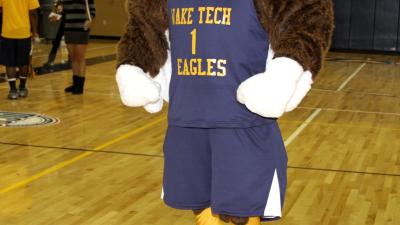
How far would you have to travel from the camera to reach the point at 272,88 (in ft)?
7.20

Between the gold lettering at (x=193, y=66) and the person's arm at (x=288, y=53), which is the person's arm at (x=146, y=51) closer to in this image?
the gold lettering at (x=193, y=66)

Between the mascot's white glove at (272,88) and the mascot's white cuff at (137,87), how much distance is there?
366 mm

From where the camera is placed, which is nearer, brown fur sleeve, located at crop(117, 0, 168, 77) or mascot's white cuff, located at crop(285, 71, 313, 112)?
mascot's white cuff, located at crop(285, 71, 313, 112)

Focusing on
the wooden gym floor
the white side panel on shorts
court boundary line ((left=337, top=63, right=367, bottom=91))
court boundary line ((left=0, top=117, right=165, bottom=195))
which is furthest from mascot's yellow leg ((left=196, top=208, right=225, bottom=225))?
court boundary line ((left=337, top=63, right=367, bottom=91))

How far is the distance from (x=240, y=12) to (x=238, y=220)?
730 millimetres

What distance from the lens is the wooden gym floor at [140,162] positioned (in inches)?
169

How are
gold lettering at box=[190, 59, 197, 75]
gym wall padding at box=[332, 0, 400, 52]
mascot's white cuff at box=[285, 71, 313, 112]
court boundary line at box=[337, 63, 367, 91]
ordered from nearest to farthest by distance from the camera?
mascot's white cuff at box=[285, 71, 313, 112]
gold lettering at box=[190, 59, 197, 75]
court boundary line at box=[337, 63, 367, 91]
gym wall padding at box=[332, 0, 400, 52]

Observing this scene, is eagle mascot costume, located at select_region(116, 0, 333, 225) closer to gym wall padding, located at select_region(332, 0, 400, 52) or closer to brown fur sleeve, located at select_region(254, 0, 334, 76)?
brown fur sleeve, located at select_region(254, 0, 334, 76)

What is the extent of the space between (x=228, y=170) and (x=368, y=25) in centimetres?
1456

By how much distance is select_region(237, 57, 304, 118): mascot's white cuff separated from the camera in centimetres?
220

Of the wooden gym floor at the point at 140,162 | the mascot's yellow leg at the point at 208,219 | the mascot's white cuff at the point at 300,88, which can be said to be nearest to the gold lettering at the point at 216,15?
the mascot's white cuff at the point at 300,88

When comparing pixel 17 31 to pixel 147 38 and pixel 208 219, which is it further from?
pixel 208 219

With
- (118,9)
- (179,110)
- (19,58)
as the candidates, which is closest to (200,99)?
(179,110)

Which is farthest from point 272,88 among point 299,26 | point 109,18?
point 109,18
